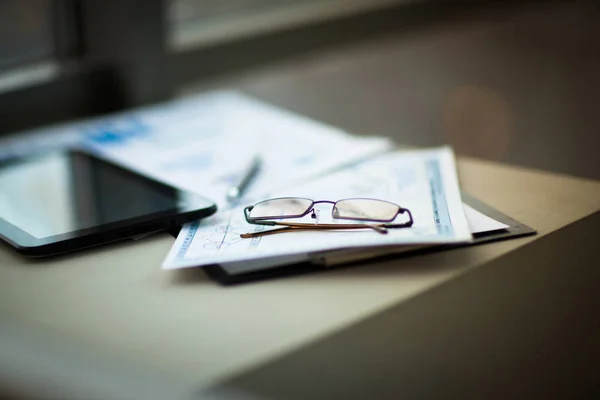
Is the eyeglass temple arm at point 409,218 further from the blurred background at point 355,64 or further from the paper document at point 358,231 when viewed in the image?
the blurred background at point 355,64

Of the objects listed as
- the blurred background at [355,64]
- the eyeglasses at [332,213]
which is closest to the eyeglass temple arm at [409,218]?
the eyeglasses at [332,213]

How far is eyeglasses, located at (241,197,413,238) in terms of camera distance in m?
0.73

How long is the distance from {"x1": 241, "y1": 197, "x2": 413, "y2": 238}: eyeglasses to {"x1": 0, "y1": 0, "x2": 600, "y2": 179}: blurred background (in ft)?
1.64

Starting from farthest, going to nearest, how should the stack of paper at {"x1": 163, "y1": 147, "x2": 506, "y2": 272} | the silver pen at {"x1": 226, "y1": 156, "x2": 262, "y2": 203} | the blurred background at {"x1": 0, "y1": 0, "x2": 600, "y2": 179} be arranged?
1. the blurred background at {"x1": 0, "y1": 0, "x2": 600, "y2": 179}
2. the silver pen at {"x1": 226, "y1": 156, "x2": 262, "y2": 203}
3. the stack of paper at {"x1": 163, "y1": 147, "x2": 506, "y2": 272}

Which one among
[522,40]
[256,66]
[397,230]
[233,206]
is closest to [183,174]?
[233,206]

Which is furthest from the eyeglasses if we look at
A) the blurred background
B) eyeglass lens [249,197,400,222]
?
the blurred background

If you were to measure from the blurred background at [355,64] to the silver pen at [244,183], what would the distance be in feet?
1.18

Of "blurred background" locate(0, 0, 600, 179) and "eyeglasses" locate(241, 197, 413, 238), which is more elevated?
"blurred background" locate(0, 0, 600, 179)

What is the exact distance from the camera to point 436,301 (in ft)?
2.23

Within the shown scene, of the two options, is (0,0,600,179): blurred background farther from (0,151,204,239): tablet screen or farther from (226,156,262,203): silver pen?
(226,156,262,203): silver pen

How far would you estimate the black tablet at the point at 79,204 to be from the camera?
76 centimetres

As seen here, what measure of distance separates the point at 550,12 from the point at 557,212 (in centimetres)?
104

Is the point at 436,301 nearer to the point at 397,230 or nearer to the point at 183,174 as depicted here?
the point at 397,230

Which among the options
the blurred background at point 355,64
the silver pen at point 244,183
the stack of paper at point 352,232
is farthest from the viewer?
the blurred background at point 355,64
